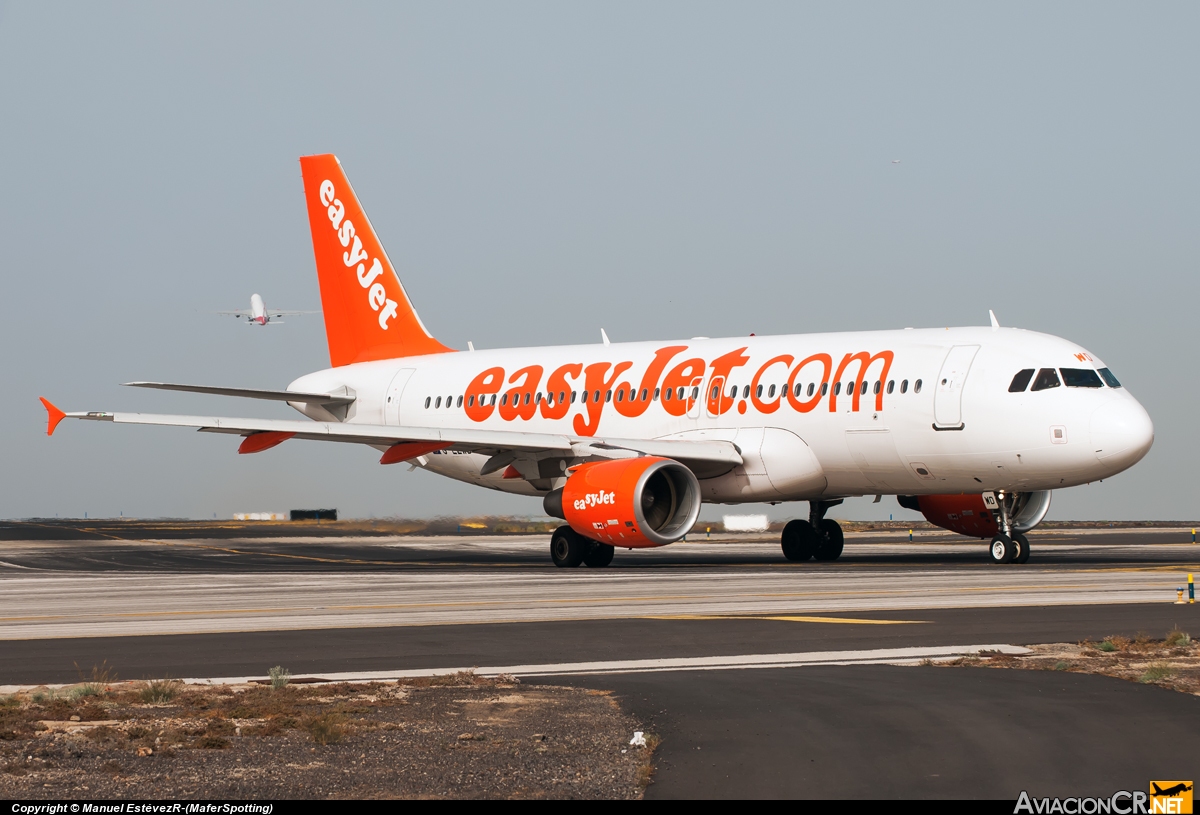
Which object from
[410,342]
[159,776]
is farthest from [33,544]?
[159,776]

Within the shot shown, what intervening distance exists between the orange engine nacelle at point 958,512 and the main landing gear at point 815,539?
1.66m

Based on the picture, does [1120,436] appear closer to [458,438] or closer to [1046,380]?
[1046,380]

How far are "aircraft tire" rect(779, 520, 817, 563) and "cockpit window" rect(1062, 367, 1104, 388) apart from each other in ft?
25.8

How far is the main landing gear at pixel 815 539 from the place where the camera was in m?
31.5

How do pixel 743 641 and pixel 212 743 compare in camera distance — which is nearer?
pixel 212 743

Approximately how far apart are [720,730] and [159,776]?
3.20 m

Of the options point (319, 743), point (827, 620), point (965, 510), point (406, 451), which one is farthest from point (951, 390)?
point (319, 743)

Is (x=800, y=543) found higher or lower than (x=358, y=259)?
lower

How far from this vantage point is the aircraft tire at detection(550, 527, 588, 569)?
96.3ft

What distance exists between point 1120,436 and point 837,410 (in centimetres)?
519

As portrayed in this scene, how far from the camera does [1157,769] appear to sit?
7.18 meters

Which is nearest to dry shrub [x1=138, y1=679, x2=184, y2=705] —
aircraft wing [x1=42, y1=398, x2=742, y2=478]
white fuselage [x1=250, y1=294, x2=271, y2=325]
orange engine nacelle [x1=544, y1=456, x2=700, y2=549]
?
orange engine nacelle [x1=544, y1=456, x2=700, y2=549]

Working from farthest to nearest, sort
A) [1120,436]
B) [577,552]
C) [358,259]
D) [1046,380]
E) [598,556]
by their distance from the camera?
1. [358,259]
2. [598,556]
3. [577,552]
4. [1046,380]
5. [1120,436]

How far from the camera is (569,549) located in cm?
2942
